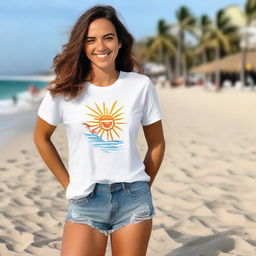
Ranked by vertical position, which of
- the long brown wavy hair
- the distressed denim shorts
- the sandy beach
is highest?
the long brown wavy hair

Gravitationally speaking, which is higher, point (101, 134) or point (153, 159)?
point (101, 134)

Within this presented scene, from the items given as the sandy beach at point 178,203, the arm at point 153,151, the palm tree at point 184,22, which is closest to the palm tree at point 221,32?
the palm tree at point 184,22

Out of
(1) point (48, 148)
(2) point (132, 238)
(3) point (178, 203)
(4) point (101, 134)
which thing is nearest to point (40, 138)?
(1) point (48, 148)

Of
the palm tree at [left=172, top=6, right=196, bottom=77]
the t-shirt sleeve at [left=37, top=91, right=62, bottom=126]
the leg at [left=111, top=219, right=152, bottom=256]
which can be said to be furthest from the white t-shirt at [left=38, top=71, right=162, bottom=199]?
the palm tree at [left=172, top=6, right=196, bottom=77]

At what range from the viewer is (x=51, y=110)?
2250 mm

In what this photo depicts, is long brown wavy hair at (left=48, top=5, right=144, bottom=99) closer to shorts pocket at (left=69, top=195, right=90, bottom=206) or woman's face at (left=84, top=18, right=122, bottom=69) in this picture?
woman's face at (left=84, top=18, right=122, bottom=69)

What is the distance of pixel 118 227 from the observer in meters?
2.26

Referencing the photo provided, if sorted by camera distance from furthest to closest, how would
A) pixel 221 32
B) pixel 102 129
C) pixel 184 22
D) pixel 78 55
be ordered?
pixel 184 22 → pixel 221 32 → pixel 78 55 → pixel 102 129

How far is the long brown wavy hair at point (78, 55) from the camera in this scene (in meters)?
2.24

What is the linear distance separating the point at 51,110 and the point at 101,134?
0.27 metres

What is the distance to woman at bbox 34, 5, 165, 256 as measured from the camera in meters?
2.20

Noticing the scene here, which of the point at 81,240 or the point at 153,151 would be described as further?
the point at 153,151

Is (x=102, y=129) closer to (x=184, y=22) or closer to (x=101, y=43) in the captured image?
(x=101, y=43)

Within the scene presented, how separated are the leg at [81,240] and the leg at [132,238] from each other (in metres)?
0.09
